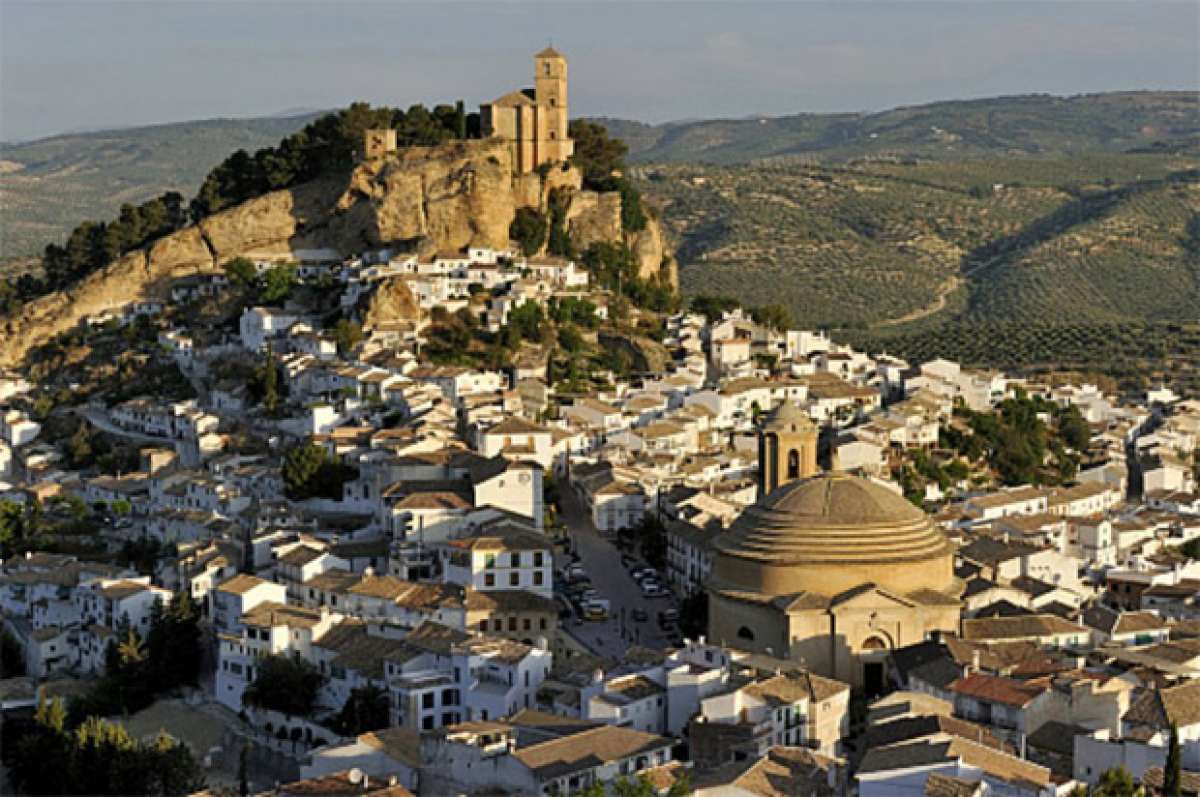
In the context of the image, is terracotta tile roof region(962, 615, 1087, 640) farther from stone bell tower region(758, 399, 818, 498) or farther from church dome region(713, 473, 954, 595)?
stone bell tower region(758, 399, 818, 498)

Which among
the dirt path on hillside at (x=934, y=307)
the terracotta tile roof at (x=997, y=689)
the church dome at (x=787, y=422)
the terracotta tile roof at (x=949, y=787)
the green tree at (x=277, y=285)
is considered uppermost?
the green tree at (x=277, y=285)

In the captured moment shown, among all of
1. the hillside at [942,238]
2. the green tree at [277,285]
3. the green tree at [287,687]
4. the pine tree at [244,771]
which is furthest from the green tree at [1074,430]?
the hillside at [942,238]

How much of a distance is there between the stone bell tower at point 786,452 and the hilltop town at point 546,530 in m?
0.07

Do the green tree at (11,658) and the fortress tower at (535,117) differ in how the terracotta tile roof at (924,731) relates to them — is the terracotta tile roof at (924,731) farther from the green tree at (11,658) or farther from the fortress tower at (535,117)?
the fortress tower at (535,117)

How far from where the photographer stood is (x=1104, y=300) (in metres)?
98.0

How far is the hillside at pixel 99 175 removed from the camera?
153750mm

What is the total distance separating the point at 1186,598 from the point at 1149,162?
113 meters

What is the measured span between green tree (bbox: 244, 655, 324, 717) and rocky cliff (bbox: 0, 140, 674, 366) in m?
27.3

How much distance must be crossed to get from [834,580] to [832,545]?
0.55 meters

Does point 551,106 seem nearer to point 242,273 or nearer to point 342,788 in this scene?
point 242,273

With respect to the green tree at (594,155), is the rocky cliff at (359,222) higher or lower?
lower

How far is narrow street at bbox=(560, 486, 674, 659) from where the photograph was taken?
34281 millimetres

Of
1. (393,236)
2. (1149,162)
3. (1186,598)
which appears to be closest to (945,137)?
(1149,162)

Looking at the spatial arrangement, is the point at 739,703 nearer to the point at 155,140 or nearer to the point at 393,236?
the point at 393,236
